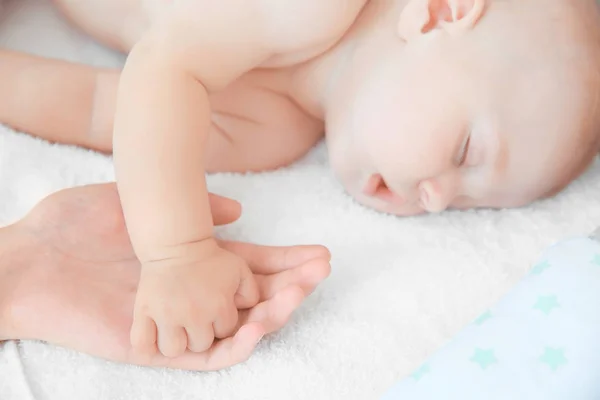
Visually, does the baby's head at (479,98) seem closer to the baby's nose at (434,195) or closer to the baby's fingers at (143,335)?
the baby's nose at (434,195)

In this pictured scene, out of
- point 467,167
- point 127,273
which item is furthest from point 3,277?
point 467,167

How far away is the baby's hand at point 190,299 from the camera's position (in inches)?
29.1

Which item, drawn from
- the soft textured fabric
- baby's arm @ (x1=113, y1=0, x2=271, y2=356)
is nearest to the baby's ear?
baby's arm @ (x1=113, y1=0, x2=271, y2=356)

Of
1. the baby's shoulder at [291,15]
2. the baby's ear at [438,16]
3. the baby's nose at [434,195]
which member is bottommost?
the baby's nose at [434,195]

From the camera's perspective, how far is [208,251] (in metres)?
0.81

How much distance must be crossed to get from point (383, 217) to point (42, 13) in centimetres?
64

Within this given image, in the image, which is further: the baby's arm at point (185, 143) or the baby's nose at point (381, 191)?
the baby's nose at point (381, 191)

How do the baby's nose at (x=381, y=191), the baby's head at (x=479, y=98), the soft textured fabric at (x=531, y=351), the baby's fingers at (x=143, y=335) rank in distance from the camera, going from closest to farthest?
the soft textured fabric at (x=531, y=351) < the baby's fingers at (x=143, y=335) < the baby's head at (x=479, y=98) < the baby's nose at (x=381, y=191)

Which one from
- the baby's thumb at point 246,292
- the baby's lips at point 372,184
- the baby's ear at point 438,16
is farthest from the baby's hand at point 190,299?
the baby's ear at point 438,16

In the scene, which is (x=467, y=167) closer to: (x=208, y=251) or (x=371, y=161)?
(x=371, y=161)

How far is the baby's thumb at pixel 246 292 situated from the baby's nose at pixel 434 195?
9.8 inches

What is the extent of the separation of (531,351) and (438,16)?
472 mm

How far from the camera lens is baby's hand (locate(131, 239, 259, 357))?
74 centimetres

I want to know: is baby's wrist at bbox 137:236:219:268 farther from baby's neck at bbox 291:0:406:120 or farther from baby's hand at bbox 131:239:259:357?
baby's neck at bbox 291:0:406:120
